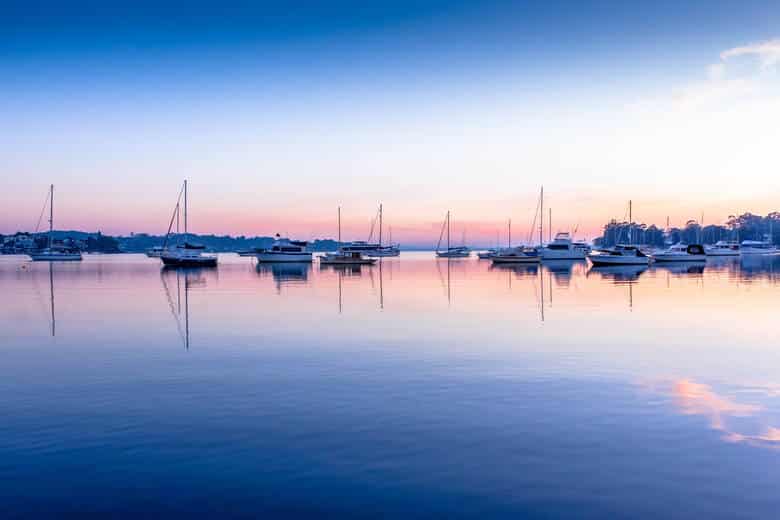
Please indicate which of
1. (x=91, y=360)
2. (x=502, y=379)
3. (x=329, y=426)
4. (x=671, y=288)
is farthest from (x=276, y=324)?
(x=671, y=288)

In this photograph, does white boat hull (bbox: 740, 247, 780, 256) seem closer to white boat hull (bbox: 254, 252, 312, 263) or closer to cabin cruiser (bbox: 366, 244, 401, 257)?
cabin cruiser (bbox: 366, 244, 401, 257)

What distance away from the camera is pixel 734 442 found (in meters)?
10.2

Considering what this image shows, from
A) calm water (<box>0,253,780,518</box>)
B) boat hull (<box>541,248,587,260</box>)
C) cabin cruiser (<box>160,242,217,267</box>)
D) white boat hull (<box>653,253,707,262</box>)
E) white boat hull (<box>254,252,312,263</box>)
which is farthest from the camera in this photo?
boat hull (<box>541,248,587,260</box>)

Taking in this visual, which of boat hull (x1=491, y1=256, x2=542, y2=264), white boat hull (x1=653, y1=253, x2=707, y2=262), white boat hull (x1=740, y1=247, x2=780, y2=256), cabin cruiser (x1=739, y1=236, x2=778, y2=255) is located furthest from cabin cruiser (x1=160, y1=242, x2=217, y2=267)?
white boat hull (x1=740, y1=247, x2=780, y2=256)

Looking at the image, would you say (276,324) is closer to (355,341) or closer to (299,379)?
(355,341)

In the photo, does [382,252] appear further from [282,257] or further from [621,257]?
[621,257]

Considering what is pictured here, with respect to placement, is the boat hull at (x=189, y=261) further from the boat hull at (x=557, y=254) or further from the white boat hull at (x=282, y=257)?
the boat hull at (x=557, y=254)

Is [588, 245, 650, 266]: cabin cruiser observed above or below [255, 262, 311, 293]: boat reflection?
above

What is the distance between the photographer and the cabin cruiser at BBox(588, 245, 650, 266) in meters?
96.4

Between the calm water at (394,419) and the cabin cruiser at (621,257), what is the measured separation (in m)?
73.0

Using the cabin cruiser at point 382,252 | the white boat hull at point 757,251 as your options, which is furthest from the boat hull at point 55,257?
the white boat hull at point 757,251

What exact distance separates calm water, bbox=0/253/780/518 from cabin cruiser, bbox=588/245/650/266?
72995mm

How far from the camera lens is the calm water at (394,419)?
8.17m

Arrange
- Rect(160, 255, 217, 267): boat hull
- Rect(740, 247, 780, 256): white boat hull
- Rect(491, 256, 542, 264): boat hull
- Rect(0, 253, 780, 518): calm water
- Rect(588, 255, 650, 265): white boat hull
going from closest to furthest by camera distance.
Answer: Rect(0, 253, 780, 518): calm water
Rect(160, 255, 217, 267): boat hull
Rect(588, 255, 650, 265): white boat hull
Rect(491, 256, 542, 264): boat hull
Rect(740, 247, 780, 256): white boat hull
